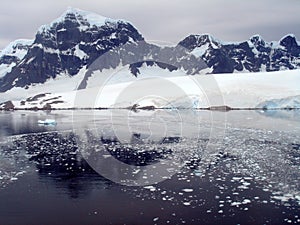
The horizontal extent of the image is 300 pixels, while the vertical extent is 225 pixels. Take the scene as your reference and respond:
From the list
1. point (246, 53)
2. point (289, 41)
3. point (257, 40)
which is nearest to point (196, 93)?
point (246, 53)

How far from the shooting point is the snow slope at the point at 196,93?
53438 millimetres

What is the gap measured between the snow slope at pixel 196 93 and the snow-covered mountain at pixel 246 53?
101 m

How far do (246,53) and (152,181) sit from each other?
182939 mm

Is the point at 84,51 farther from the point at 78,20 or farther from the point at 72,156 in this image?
the point at 72,156

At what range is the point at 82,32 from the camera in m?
169

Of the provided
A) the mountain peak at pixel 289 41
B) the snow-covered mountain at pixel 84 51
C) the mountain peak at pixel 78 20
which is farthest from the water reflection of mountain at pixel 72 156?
the mountain peak at pixel 289 41

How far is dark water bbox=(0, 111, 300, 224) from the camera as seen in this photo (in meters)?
9.36

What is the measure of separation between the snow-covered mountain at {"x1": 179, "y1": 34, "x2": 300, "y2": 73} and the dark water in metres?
151

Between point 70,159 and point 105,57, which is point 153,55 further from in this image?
point 70,159

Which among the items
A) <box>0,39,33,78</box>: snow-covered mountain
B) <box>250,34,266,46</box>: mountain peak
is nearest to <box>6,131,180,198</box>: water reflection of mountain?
<box>0,39,33,78</box>: snow-covered mountain

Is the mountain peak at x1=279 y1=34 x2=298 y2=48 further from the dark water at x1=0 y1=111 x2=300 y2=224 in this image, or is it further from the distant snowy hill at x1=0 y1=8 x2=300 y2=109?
the dark water at x1=0 y1=111 x2=300 y2=224

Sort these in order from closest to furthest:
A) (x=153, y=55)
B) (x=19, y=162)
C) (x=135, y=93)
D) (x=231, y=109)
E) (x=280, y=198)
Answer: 1. (x=280, y=198)
2. (x=19, y=162)
3. (x=231, y=109)
4. (x=135, y=93)
5. (x=153, y=55)

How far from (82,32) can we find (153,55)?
35.6 meters

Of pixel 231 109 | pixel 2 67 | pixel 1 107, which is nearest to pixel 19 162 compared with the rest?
pixel 231 109
